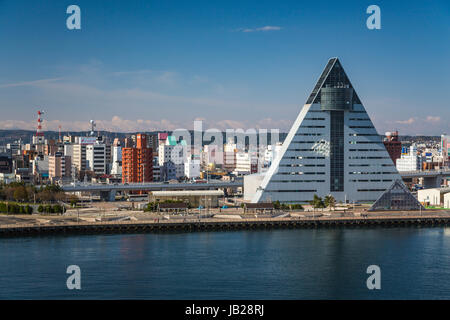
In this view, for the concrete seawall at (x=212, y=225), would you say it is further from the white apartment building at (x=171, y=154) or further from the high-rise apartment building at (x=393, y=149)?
the high-rise apartment building at (x=393, y=149)

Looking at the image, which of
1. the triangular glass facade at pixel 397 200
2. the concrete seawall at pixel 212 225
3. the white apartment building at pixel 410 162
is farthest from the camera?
the white apartment building at pixel 410 162

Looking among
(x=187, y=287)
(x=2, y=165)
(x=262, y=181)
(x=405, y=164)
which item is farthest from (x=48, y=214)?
(x=405, y=164)

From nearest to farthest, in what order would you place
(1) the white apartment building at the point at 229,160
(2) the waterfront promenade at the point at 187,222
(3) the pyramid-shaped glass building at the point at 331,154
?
(2) the waterfront promenade at the point at 187,222 < (3) the pyramid-shaped glass building at the point at 331,154 < (1) the white apartment building at the point at 229,160

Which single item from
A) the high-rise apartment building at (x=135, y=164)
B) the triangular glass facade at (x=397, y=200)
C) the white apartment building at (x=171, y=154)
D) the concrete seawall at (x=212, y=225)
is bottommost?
the concrete seawall at (x=212, y=225)

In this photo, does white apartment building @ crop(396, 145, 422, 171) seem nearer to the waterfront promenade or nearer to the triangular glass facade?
the triangular glass facade

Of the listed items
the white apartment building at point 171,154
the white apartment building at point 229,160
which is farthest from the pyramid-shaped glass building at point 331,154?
the white apartment building at point 229,160

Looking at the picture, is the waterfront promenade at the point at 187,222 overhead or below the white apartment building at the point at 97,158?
below

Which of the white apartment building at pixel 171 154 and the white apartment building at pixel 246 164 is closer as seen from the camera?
the white apartment building at pixel 171 154
